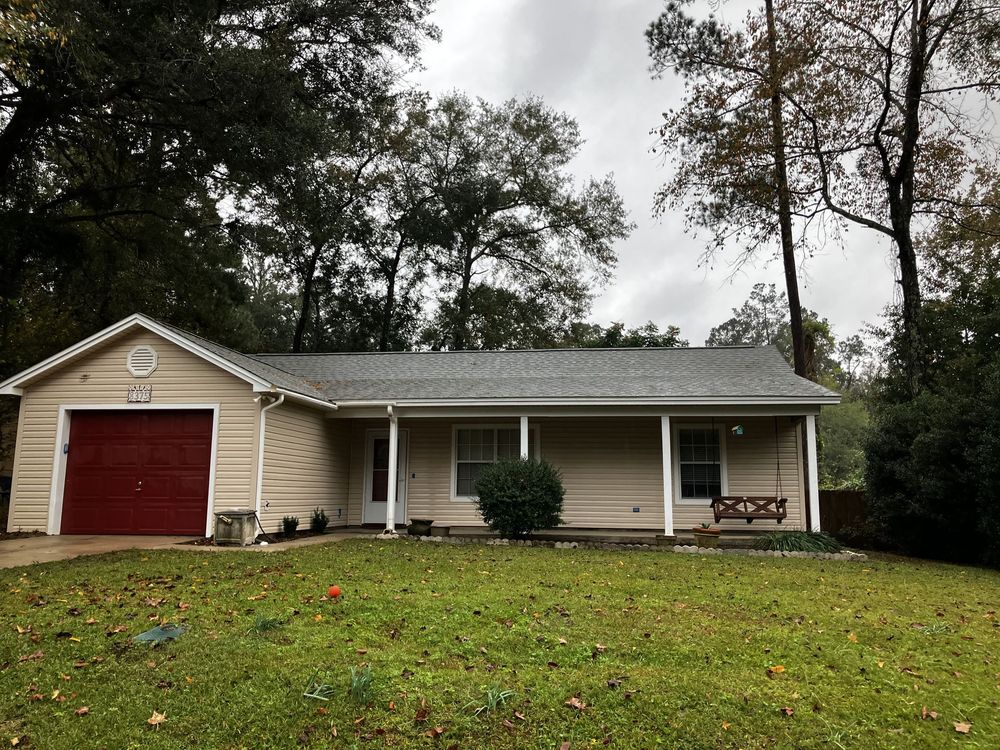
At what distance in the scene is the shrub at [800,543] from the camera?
11.2 metres

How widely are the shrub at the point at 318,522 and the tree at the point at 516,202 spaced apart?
16.5m

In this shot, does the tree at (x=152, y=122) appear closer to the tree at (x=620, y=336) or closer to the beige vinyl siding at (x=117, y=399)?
the beige vinyl siding at (x=117, y=399)

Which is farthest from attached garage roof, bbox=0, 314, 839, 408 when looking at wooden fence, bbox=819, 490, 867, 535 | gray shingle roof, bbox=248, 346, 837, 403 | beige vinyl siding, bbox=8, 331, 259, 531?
wooden fence, bbox=819, 490, 867, 535

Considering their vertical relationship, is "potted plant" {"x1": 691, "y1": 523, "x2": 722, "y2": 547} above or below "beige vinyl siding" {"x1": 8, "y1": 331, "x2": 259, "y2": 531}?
below

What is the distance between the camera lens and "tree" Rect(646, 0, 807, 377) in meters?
16.9

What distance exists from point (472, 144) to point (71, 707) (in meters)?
28.7

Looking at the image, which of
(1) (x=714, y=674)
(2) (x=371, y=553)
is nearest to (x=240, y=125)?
(2) (x=371, y=553)

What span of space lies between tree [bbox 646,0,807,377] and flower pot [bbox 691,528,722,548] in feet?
26.2

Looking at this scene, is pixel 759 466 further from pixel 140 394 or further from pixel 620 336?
pixel 620 336

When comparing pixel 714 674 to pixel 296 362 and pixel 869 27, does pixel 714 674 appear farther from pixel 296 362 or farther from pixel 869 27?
pixel 869 27

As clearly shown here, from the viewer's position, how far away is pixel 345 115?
16.4 metres

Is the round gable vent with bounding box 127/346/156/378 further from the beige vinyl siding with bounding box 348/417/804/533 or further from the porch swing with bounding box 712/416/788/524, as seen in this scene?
the porch swing with bounding box 712/416/788/524

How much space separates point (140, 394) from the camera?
1170 cm

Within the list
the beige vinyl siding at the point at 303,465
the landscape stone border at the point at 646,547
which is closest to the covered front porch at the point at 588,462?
the beige vinyl siding at the point at 303,465
